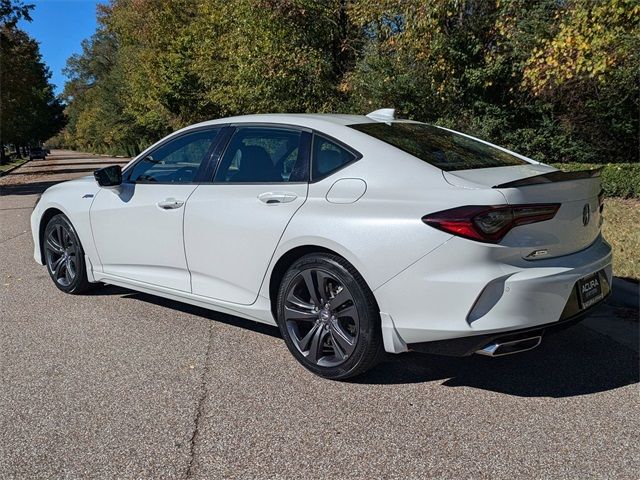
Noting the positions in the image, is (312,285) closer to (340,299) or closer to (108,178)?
(340,299)

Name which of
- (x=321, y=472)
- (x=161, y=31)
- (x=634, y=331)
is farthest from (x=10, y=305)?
(x=161, y=31)

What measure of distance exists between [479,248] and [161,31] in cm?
3302

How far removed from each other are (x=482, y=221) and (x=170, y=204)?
2382mm

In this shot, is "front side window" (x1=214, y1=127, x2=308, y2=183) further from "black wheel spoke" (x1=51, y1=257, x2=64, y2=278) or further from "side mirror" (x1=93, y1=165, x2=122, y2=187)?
"black wheel spoke" (x1=51, y1=257, x2=64, y2=278)

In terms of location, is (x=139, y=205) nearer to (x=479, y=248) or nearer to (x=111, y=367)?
(x=111, y=367)

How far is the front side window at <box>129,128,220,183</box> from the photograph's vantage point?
453cm

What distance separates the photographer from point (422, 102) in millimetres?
14641

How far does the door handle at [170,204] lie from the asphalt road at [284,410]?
968mm

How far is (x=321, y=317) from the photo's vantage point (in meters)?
3.65

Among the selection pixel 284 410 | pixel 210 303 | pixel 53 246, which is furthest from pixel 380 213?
pixel 53 246

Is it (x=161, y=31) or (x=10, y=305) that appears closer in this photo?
(x=10, y=305)

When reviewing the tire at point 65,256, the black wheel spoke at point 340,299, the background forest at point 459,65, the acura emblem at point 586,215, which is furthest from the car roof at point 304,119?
the background forest at point 459,65

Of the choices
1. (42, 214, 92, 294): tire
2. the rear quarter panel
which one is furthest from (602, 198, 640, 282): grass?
(42, 214, 92, 294): tire

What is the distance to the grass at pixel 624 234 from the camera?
235 inches
